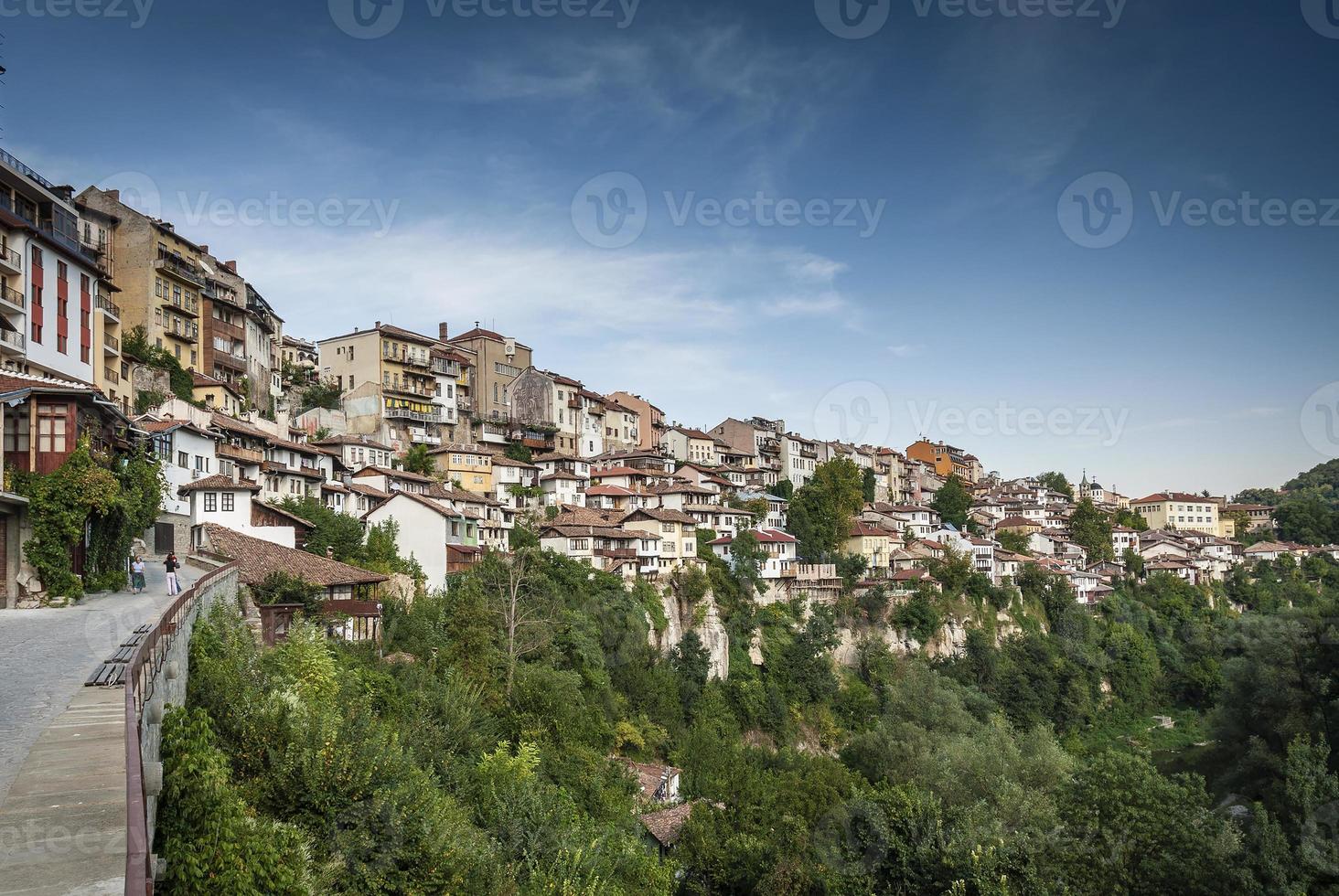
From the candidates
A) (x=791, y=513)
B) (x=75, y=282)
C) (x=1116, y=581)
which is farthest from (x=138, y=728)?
(x=1116, y=581)

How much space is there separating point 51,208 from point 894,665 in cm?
5595

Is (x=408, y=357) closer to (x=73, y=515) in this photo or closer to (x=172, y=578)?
(x=172, y=578)

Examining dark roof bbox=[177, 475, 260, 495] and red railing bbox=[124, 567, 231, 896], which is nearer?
red railing bbox=[124, 567, 231, 896]

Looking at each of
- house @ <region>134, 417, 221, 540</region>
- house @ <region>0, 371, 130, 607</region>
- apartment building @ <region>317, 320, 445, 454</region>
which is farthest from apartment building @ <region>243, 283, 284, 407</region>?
house @ <region>0, 371, 130, 607</region>

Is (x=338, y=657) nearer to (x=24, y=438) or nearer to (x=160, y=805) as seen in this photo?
(x=24, y=438)

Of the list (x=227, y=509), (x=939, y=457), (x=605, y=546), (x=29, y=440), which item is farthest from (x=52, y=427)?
(x=939, y=457)

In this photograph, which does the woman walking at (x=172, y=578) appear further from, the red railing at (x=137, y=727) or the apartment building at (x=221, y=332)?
the apartment building at (x=221, y=332)

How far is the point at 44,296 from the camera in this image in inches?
1219

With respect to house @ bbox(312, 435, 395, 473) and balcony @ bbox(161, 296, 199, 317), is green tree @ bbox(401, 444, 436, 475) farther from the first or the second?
balcony @ bbox(161, 296, 199, 317)

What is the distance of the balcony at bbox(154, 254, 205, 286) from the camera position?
53.3 meters

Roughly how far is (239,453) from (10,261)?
1215 cm

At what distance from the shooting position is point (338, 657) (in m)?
24.0

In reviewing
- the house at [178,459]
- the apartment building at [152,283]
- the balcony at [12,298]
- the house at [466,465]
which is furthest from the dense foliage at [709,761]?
the apartment building at [152,283]

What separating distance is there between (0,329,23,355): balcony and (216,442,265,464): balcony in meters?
9.05
